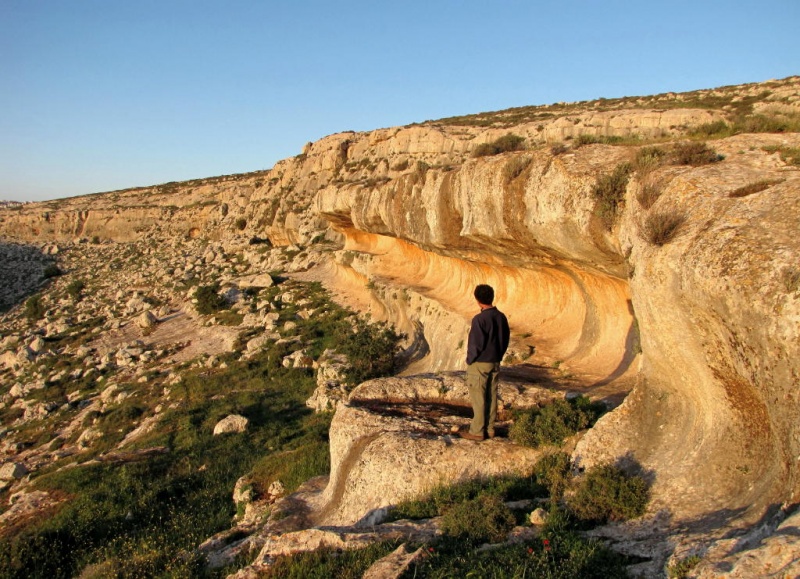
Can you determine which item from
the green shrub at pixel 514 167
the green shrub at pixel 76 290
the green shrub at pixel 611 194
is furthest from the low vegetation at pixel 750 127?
the green shrub at pixel 76 290

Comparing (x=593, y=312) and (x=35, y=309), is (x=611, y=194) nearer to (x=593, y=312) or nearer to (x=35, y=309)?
(x=593, y=312)

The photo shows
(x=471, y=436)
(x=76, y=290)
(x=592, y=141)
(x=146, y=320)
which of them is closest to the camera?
(x=471, y=436)

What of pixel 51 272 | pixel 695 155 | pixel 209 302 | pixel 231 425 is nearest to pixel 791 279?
pixel 695 155

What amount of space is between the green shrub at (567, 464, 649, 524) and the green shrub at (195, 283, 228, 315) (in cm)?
2479

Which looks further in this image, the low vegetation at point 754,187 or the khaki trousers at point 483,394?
the khaki trousers at point 483,394

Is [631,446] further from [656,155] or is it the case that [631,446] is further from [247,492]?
[247,492]

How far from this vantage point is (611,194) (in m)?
7.21

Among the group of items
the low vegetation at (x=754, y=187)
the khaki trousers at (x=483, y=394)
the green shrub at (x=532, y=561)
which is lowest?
the green shrub at (x=532, y=561)

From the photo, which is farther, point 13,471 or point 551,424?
point 13,471

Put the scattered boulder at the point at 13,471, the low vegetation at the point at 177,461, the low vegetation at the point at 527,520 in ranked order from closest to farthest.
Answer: the low vegetation at the point at 527,520, the low vegetation at the point at 177,461, the scattered boulder at the point at 13,471

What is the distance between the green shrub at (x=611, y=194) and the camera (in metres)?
7.14

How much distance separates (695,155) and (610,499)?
4.18 metres

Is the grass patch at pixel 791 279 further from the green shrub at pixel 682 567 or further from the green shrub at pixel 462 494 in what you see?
the green shrub at pixel 462 494

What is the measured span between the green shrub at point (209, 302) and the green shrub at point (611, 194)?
77.4 ft
